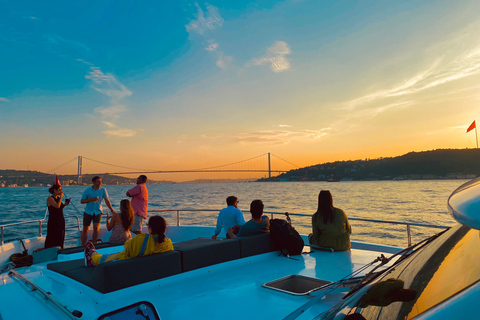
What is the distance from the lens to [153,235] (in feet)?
9.36

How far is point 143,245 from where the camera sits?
2.77 m

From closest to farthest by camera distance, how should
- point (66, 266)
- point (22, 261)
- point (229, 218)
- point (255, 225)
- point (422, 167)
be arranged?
point (66, 266)
point (255, 225)
point (22, 261)
point (229, 218)
point (422, 167)

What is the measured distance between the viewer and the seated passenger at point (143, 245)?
277 centimetres

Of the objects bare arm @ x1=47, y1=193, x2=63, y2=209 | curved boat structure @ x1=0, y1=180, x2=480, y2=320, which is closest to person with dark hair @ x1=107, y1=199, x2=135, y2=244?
curved boat structure @ x1=0, y1=180, x2=480, y2=320

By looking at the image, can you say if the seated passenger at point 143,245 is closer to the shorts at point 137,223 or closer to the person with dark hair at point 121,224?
the person with dark hair at point 121,224

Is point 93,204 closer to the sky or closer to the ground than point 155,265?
closer to the sky

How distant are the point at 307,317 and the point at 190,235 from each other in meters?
4.55

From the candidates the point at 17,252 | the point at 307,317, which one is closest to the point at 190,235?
the point at 17,252

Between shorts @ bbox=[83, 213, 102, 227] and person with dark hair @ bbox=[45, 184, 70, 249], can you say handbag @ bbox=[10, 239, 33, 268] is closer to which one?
person with dark hair @ bbox=[45, 184, 70, 249]

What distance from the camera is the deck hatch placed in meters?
2.86

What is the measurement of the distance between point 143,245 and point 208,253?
73 centimetres

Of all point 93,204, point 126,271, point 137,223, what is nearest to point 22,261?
point 93,204

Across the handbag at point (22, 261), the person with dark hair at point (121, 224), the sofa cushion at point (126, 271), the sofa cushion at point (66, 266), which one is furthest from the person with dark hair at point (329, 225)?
the handbag at point (22, 261)

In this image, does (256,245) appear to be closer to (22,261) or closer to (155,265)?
(155,265)
